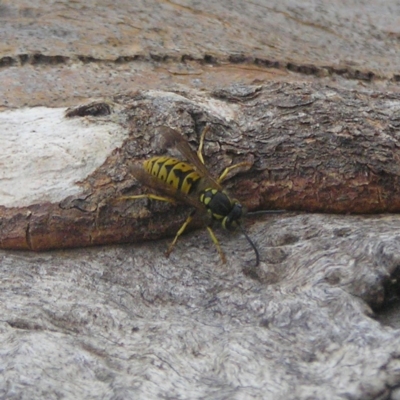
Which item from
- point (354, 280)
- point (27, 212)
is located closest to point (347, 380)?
point (354, 280)

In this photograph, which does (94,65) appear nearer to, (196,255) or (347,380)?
(196,255)

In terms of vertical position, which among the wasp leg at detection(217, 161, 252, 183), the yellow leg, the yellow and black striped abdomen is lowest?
the yellow leg

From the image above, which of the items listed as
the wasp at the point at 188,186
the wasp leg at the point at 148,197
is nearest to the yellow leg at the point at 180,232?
the wasp at the point at 188,186

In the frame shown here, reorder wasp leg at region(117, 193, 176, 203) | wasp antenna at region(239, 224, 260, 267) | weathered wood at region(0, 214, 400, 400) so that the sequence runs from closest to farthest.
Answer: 1. weathered wood at region(0, 214, 400, 400)
2. wasp antenna at region(239, 224, 260, 267)
3. wasp leg at region(117, 193, 176, 203)

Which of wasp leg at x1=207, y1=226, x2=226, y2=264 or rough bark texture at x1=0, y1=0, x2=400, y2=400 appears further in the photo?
wasp leg at x1=207, y1=226, x2=226, y2=264

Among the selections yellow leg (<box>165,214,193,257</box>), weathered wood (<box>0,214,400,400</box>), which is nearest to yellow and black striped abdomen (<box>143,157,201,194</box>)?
yellow leg (<box>165,214,193,257</box>)

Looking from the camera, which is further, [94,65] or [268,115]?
[94,65]

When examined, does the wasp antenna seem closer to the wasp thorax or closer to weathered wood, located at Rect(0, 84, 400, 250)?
the wasp thorax
